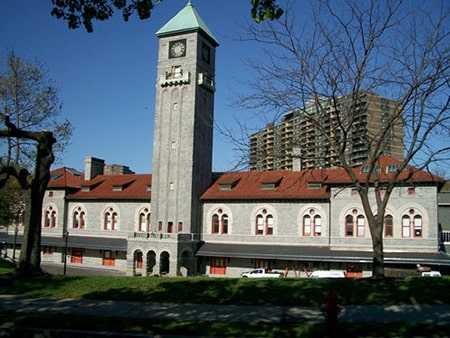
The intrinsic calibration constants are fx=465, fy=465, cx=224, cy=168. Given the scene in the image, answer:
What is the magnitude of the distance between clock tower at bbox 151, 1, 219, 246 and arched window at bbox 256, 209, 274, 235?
18.1ft

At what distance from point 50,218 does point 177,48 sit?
2166 centimetres

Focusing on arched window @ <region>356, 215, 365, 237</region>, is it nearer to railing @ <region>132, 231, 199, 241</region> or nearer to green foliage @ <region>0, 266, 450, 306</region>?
railing @ <region>132, 231, 199, 241</region>

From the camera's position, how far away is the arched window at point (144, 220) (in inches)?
1702

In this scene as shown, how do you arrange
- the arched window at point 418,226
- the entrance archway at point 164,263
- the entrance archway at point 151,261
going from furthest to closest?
the entrance archway at point 151,261 < the entrance archway at point 164,263 < the arched window at point 418,226

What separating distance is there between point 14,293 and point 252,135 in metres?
9.80

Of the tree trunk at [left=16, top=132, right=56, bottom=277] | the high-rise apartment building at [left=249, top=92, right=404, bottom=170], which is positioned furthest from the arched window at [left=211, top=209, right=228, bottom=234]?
the tree trunk at [left=16, top=132, right=56, bottom=277]

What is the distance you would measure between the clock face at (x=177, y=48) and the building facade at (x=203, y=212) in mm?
92

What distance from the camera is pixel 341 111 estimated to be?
19.1 metres

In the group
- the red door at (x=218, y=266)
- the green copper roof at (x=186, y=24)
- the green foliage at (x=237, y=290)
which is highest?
the green copper roof at (x=186, y=24)

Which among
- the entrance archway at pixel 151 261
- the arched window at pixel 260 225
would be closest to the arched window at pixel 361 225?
the arched window at pixel 260 225

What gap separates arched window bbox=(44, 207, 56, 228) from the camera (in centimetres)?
4750

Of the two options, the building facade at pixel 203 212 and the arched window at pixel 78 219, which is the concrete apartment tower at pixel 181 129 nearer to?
the building facade at pixel 203 212

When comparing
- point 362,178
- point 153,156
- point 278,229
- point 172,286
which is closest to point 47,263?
point 153,156

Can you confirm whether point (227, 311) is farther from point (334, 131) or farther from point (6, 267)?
point (6, 267)
